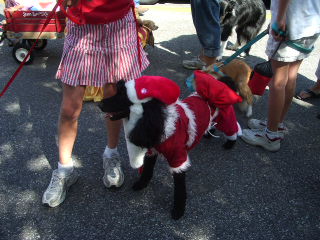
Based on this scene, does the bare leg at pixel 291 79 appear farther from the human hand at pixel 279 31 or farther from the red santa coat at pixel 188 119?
the red santa coat at pixel 188 119

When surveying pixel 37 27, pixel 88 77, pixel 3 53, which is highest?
pixel 88 77

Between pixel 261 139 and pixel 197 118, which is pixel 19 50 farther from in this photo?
pixel 261 139

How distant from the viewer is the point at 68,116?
5.88 ft

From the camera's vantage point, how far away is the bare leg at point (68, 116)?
67.9 inches

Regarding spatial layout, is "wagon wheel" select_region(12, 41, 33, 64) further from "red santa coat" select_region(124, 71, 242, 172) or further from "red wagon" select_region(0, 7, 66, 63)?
"red santa coat" select_region(124, 71, 242, 172)

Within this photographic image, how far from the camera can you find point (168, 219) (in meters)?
1.90

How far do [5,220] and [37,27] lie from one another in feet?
7.84

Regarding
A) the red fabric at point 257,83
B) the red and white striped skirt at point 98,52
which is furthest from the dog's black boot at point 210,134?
the red and white striped skirt at point 98,52

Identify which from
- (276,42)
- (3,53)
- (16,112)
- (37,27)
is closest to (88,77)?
(276,42)

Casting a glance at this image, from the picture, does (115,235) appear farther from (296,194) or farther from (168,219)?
(296,194)

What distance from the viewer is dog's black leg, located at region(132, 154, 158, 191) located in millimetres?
2008

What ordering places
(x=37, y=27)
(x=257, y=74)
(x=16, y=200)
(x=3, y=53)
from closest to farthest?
(x=16, y=200) < (x=257, y=74) < (x=37, y=27) < (x=3, y=53)

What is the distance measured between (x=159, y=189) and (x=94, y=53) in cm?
103

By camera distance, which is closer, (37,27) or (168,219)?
(168,219)
